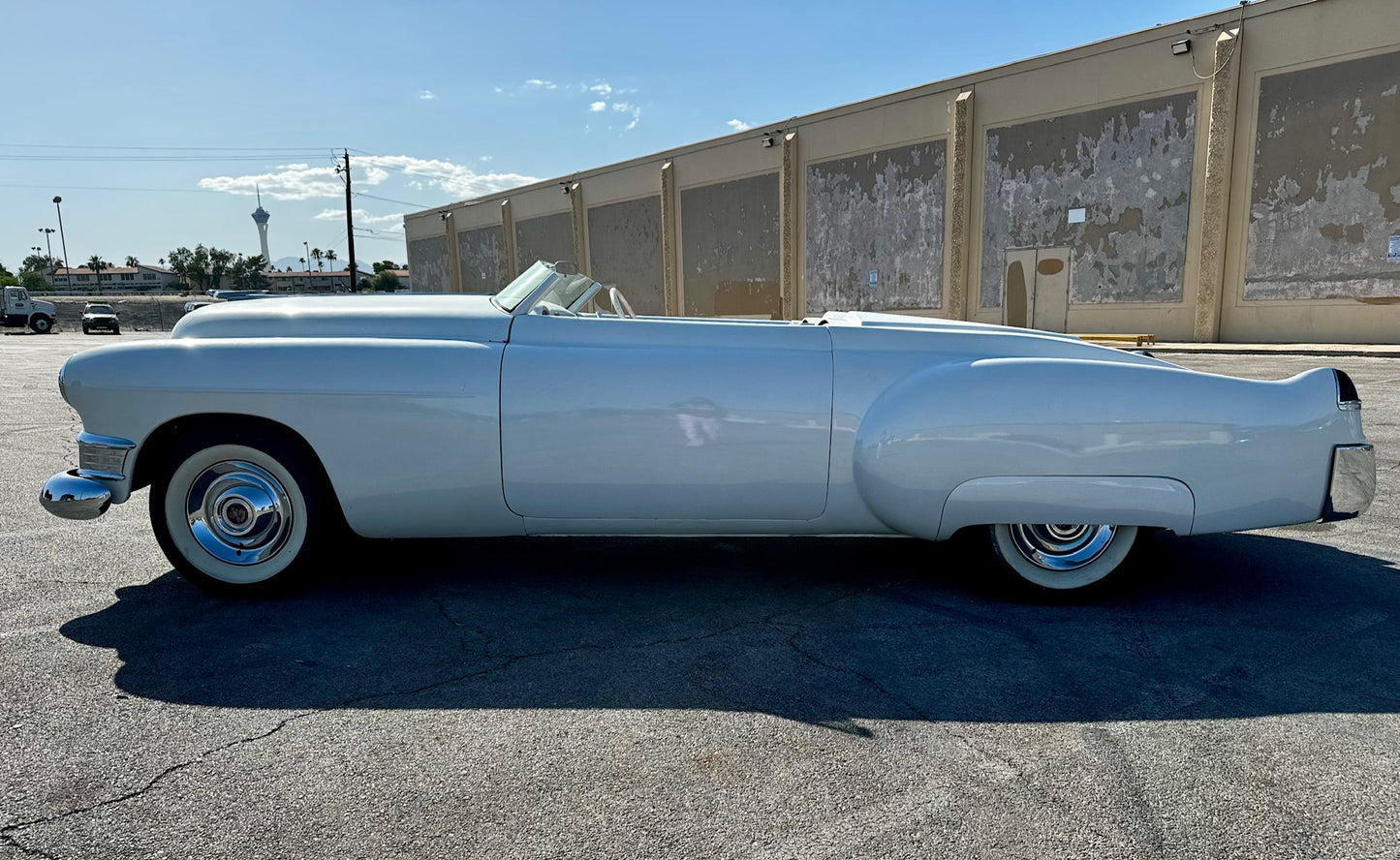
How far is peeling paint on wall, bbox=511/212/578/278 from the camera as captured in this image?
→ 121 ft

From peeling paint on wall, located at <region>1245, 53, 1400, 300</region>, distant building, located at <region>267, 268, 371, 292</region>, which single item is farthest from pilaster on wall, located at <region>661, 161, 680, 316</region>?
distant building, located at <region>267, 268, 371, 292</region>

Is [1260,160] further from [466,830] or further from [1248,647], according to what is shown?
[466,830]

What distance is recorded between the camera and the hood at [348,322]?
10.7 ft

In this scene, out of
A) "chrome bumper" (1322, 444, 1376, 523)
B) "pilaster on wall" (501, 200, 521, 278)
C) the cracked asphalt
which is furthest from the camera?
"pilaster on wall" (501, 200, 521, 278)

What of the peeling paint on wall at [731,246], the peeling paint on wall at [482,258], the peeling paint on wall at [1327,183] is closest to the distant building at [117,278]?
the peeling paint on wall at [482,258]

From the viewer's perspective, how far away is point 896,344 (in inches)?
124

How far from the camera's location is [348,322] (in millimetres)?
3322

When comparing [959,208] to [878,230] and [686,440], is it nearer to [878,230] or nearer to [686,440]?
[878,230]

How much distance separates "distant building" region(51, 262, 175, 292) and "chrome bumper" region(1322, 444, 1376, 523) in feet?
480

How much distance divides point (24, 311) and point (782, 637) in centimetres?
4427

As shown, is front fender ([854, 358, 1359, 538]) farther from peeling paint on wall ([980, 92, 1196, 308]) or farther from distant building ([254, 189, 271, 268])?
distant building ([254, 189, 271, 268])

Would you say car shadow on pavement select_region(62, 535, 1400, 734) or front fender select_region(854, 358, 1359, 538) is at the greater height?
front fender select_region(854, 358, 1359, 538)

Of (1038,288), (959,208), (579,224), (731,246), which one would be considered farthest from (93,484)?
(579,224)

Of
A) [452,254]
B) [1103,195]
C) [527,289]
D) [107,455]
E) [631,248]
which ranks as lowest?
[107,455]
